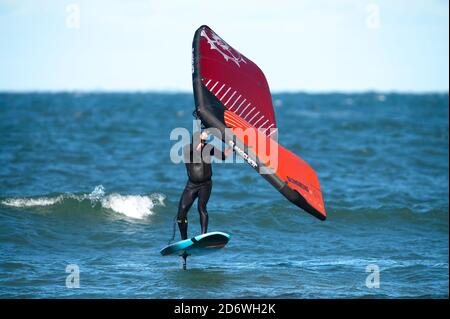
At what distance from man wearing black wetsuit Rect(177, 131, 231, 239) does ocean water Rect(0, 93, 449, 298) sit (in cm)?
121

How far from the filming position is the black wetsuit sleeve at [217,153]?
10.4 metres

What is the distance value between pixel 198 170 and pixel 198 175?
87 mm

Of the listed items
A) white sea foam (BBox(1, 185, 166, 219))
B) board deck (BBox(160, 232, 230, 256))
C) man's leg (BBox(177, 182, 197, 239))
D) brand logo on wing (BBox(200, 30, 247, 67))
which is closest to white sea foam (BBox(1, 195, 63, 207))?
white sea foam (BBox(1, 185, 166, 219))

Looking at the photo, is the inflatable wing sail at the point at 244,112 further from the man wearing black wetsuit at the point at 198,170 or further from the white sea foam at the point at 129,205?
the white sea foam at the point at 129,205

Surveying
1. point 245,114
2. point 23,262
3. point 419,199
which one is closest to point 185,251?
point 245,114

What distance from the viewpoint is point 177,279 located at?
37.2 feet

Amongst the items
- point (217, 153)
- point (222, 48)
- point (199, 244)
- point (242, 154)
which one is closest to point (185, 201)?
point (199, 244)

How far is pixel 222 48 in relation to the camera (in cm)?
1175

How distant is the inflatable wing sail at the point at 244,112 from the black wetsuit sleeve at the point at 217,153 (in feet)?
1.93

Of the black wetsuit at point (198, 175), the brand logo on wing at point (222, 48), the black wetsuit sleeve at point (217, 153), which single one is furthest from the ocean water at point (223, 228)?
the brand logo on wing at point (222, 48)

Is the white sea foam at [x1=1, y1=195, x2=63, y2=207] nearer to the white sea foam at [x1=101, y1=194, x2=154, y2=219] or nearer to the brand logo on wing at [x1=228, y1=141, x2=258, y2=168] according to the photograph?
the white sea foam at [x1=101, y1=194, x2=154, y2=219]

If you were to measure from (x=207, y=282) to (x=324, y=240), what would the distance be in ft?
14.9
